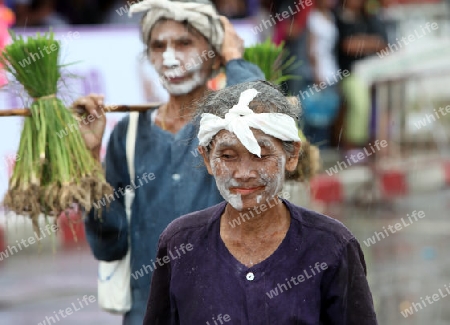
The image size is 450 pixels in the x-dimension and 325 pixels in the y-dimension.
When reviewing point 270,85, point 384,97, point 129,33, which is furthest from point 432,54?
point 270,85

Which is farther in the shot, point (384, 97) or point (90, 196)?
point (384, 97)

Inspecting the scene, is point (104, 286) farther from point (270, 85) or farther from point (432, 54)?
point (432, 54)

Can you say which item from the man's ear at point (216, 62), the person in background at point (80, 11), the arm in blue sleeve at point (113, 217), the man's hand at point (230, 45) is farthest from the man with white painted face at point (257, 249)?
the person in background at point (80, 11)

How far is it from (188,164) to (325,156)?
9509 mm

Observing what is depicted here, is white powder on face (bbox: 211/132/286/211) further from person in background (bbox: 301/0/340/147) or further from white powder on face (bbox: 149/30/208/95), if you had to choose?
person in background (bbox: 301/0/340/147)

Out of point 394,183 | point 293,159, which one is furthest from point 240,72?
point 394,183

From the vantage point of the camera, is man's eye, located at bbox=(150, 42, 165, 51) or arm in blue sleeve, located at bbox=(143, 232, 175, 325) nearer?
arm in blue sleeve, located at bbox=(143, 232, 175, 325)

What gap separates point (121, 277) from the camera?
448 centimetres

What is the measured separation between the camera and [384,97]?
14312mm

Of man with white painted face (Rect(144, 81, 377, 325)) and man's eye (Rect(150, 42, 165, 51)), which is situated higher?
man's eye (Rect(150, 42, 165, 51))

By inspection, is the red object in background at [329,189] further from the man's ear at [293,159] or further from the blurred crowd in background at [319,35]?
the man's ear at [293,159]

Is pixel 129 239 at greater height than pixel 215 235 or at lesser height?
lesser

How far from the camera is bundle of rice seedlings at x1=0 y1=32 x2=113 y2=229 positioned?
419cm

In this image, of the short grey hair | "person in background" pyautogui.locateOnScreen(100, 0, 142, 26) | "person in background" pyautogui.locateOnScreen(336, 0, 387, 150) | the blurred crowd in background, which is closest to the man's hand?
the short grey hair
